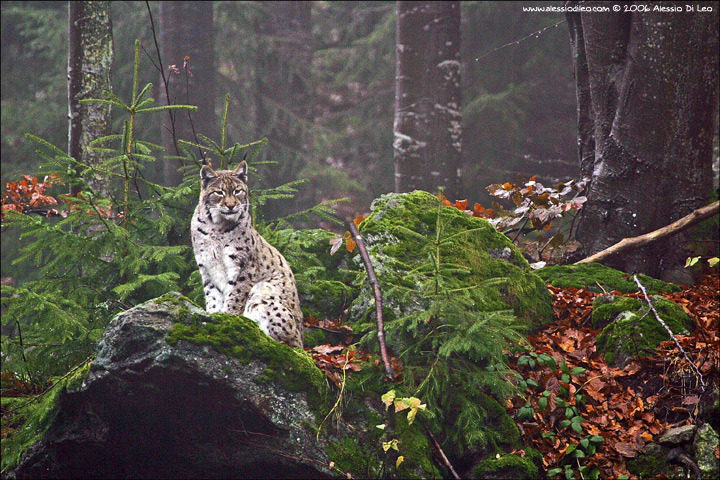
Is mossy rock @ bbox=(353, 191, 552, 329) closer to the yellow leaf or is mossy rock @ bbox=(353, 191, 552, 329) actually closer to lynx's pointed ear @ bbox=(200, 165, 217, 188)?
the yellow leaf

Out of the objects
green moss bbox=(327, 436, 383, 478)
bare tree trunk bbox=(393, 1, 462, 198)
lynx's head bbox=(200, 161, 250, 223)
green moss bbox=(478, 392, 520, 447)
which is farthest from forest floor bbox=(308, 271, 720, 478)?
bare tree trunk bbox=(393, 1, 462, 198)

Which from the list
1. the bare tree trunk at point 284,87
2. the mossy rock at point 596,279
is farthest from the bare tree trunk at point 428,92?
the bare tree trunk at point 284,87

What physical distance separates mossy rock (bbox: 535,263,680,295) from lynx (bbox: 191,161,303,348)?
2887 mm

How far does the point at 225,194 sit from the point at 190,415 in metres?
2.13

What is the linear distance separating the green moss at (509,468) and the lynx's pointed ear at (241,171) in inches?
128

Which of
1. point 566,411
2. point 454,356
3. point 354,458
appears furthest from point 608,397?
point 354,458

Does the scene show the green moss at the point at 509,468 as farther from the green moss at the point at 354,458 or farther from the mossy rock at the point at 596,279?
the mossy rock at the point at 596,279

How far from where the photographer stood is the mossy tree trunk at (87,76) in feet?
23.6

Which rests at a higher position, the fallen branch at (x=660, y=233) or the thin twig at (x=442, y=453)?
the fallen branch at (x=660, y=233)

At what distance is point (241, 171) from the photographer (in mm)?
5797

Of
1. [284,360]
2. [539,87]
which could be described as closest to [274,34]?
[539,87]

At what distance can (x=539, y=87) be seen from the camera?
18.1 metres

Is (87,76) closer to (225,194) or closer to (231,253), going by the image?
(225,194)

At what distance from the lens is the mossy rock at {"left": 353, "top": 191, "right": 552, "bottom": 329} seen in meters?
5.62
